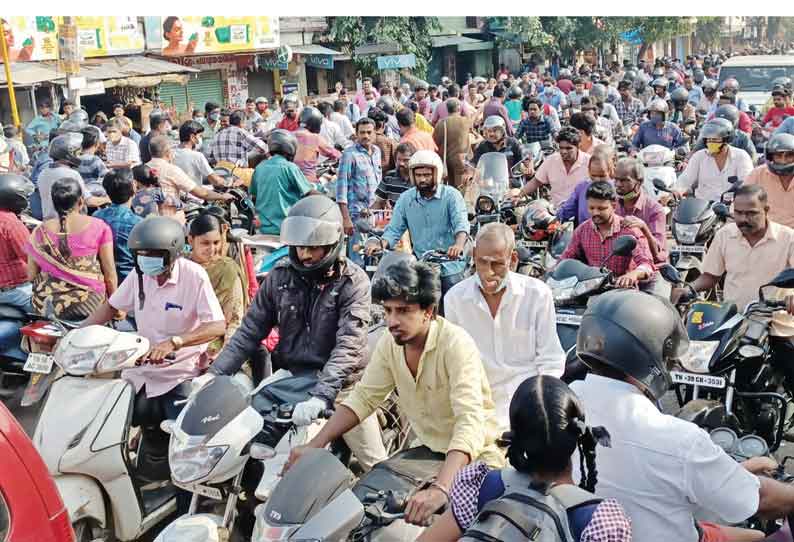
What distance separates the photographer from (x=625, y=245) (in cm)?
562

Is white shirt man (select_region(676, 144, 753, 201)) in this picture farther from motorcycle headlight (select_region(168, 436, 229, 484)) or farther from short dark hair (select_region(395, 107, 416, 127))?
motorcycle headlight (select_region(168, 436, 229, 484))

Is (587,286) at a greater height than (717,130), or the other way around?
(717,130)

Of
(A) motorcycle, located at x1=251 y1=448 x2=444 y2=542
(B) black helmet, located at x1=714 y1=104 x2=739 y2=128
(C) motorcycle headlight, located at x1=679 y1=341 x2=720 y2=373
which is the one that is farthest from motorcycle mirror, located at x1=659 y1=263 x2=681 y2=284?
(B) black helmet, located at x1=714 y1=104 x2=739 y2=128

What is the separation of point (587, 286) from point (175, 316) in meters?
2.33

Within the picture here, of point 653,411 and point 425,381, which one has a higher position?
point 653,411

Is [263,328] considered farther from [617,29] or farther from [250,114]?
[617,29]

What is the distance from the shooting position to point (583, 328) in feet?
10.3

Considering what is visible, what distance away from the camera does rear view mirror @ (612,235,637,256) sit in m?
5.62

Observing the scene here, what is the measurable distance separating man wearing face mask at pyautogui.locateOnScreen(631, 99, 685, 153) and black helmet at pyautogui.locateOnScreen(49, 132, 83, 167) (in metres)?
6.36

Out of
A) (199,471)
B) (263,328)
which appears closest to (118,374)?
(263,328)

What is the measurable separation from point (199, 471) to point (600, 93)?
1524 centimetres

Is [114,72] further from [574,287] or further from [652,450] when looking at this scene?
[652,450]

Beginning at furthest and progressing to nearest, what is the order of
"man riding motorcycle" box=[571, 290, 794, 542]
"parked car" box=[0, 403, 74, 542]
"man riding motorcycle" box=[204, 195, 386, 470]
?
1. "man riding motorcycle" box=[204, 195, 386, 470]
2. "parked car" box=[0, 403, 74, 542]
3. "man riding motorcycle" box=[571, 290, 794, 542]

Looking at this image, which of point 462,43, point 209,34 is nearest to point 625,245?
point 209,34
